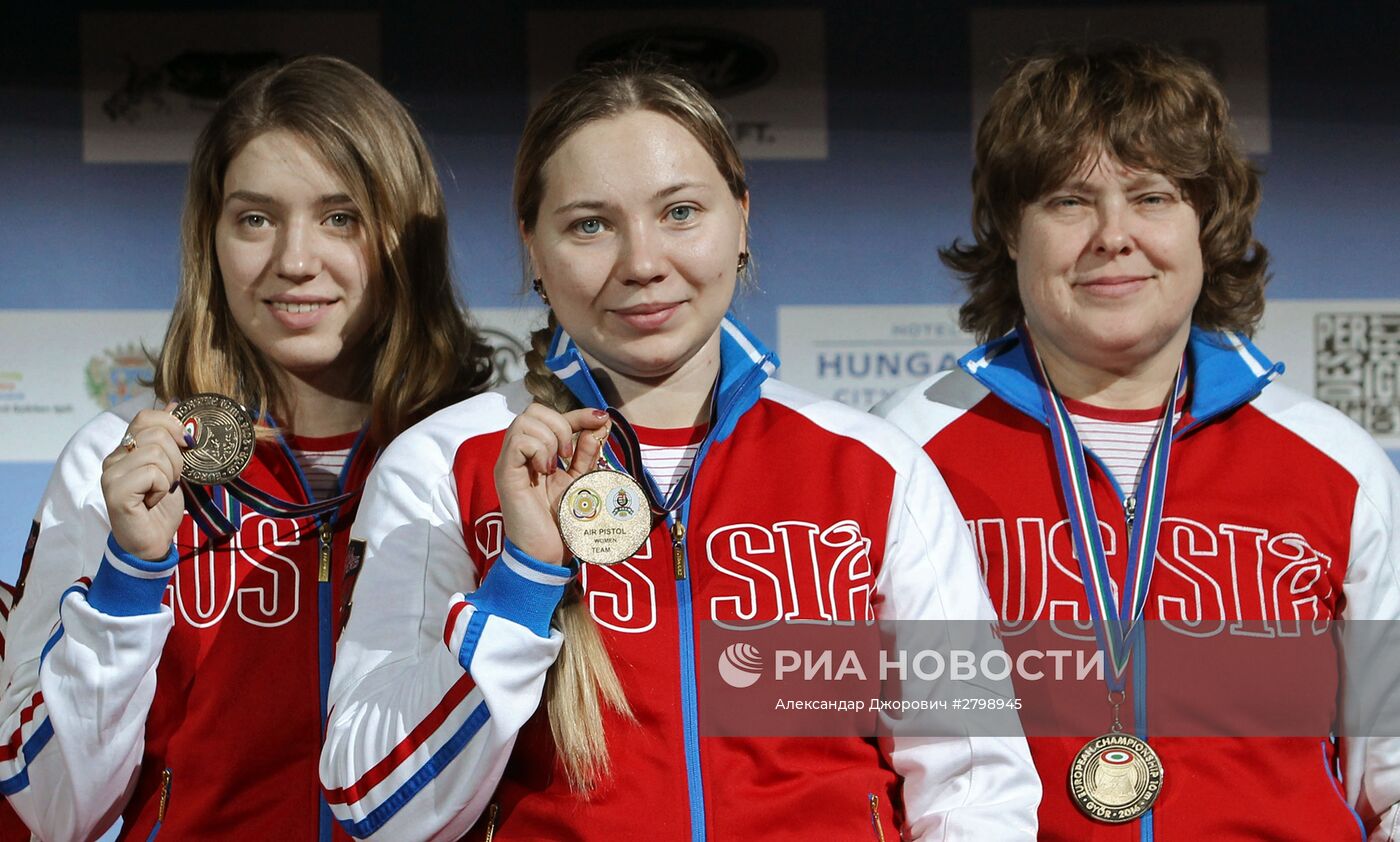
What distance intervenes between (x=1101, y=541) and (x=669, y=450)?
63cm

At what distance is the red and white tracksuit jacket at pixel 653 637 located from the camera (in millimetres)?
1546

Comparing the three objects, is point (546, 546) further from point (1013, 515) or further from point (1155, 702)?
point (1155, 702)

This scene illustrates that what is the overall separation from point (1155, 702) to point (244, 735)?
1.23 meters

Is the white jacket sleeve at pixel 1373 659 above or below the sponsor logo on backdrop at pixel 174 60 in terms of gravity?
below

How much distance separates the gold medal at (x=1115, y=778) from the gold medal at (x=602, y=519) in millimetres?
722

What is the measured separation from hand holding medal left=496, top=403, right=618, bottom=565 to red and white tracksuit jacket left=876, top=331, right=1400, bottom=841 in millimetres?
668

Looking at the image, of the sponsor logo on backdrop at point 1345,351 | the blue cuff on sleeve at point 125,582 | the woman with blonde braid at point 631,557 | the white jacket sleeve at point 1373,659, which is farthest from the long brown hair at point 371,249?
the sponsor logo on backdrop at point 1345,351

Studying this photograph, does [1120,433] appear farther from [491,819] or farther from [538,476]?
[491,819]

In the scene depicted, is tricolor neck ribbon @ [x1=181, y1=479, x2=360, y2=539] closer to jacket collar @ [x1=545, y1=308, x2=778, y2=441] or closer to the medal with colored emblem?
the medal with colored emblem

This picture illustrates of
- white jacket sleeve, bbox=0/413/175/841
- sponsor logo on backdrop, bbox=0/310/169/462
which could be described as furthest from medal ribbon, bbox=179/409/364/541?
sponsor logo on backdrop, bbox=0/310/169/462

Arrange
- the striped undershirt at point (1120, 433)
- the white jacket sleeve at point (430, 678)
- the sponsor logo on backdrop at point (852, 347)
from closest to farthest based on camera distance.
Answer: the white jacket sleeve at point (430, 678) < the striped undershirt at point (1120, 433) < the sponsor logo on backdrop at point (852, 347)

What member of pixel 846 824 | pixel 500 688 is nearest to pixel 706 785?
pixel 846 824

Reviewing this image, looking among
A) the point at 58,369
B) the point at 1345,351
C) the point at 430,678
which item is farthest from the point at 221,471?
the point at 1345,351

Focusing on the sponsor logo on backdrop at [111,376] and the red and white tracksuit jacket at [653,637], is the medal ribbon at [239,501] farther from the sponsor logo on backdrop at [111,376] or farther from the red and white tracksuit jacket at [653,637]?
the sponsor logo on backdrop at [111,376]
